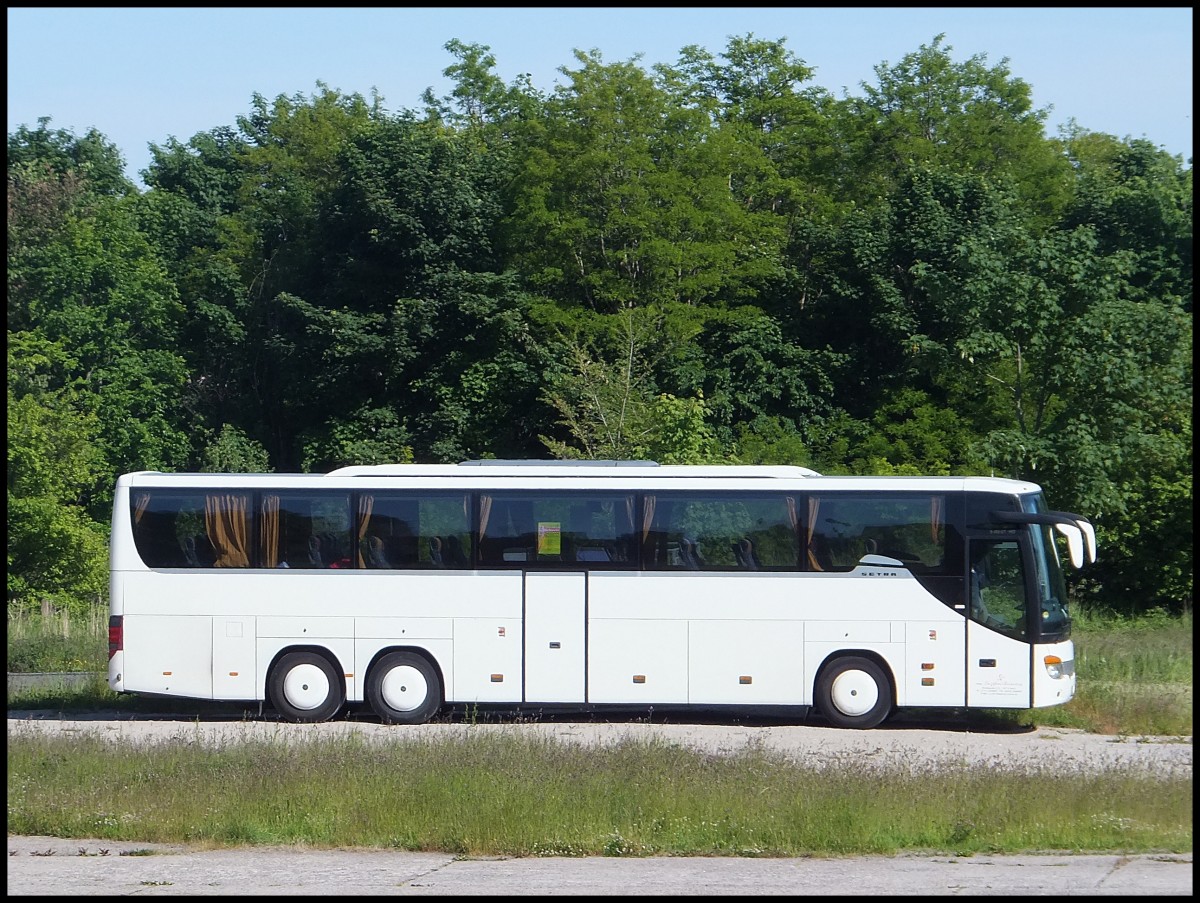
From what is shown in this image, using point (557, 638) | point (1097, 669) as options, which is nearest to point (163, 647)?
point (557, 638)

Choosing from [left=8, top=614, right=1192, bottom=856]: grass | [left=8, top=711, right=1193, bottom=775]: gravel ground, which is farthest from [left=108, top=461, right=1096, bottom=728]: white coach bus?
[left=8, top=614, right=1192, bottom=856]: grass

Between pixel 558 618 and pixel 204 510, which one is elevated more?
pixel 204 510

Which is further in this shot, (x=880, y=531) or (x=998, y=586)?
(x=880, y=531)

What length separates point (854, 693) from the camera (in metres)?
18.3

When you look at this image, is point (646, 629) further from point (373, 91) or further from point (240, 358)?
point (373, 91)

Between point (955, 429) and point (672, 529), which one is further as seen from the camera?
point (955, 429)

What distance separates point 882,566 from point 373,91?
56669mm

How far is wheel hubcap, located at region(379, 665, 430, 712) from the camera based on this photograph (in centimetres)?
1894

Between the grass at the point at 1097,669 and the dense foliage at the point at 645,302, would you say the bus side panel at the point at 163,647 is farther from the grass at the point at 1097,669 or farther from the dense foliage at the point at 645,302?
the dense foliage at the point at 645,302

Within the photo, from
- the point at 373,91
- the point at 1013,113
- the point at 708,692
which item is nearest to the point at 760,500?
the point at 708,692

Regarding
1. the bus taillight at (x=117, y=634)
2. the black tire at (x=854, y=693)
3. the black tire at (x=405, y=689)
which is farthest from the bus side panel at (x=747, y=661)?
the bus taillight at (x=117, y=634)

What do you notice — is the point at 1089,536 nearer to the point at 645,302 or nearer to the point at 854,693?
the point at 854,693

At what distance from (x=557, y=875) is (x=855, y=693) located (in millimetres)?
9061

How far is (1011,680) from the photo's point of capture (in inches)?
702
